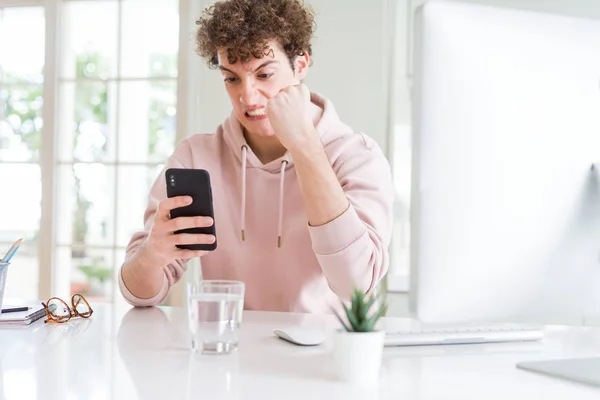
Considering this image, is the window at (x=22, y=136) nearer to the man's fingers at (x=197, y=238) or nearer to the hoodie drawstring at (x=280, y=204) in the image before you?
the hoodie drawstring at (x=280, y=204)

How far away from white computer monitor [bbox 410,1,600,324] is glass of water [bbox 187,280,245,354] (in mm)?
298

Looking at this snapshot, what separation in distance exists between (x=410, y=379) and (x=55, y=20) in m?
3.22

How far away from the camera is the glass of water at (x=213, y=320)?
0.96 metres

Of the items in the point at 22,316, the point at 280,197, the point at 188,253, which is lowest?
the point at 22,316

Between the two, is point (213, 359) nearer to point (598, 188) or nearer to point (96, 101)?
point (598, 188)

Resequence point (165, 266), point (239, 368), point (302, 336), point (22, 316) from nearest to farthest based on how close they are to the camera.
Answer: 1. point (239, 368)
2. point (302, 336)
3. point (22, 316)
4. point (165, 266)

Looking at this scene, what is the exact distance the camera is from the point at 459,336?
3.52ft

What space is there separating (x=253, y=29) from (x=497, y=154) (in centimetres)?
98

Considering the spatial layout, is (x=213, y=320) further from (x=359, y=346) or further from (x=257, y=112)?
(x=257, y=112)

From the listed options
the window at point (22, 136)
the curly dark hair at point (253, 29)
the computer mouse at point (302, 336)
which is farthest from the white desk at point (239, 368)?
the window at point (22, 136)

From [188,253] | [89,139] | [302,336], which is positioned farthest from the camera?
[89,139]

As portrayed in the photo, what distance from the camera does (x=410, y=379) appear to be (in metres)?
0.84

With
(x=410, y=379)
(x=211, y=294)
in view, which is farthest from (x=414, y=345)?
(x=211, y=294)

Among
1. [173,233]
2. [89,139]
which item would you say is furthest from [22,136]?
[173,233]
